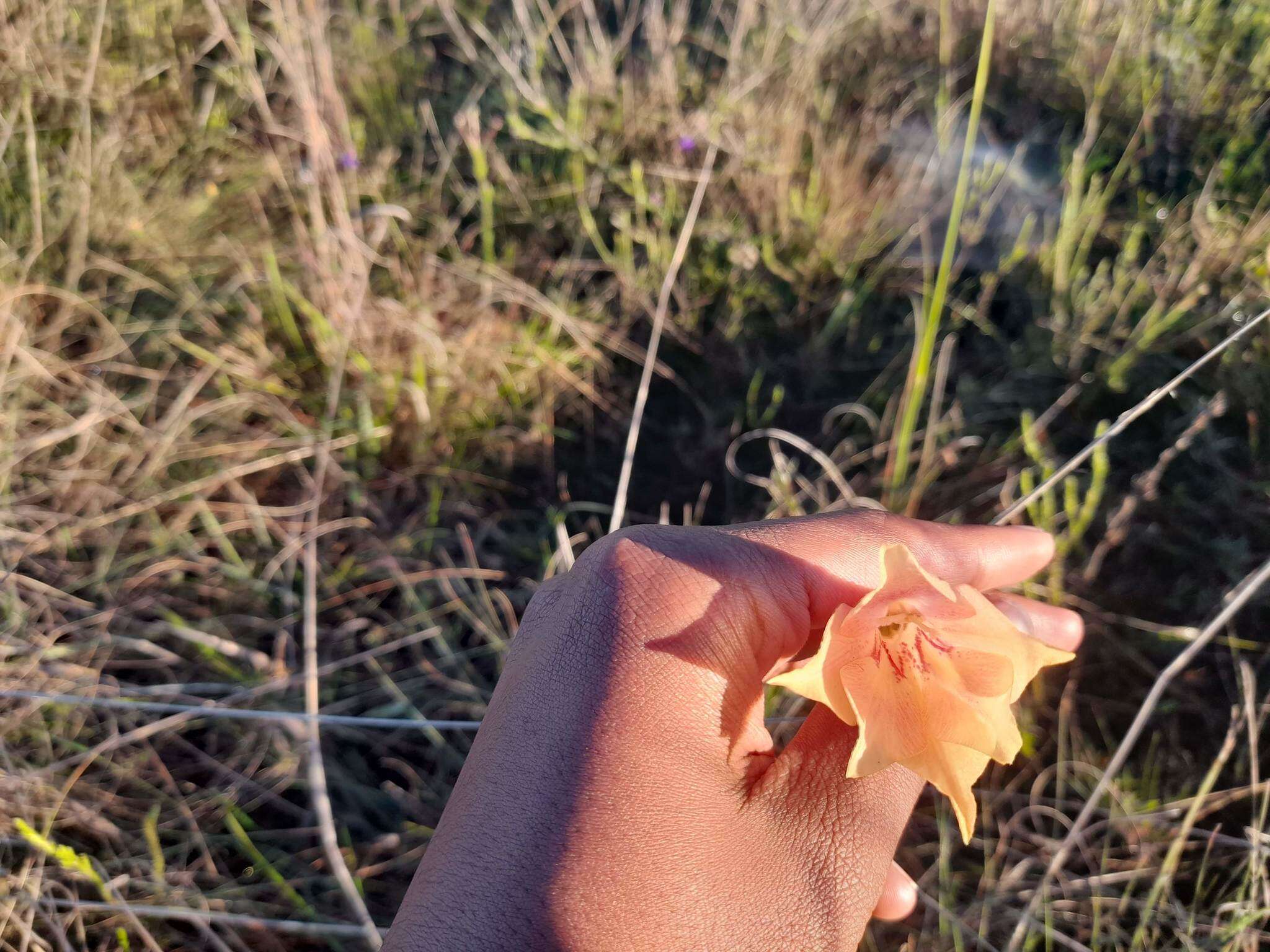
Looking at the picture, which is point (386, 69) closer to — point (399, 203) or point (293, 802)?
point (399, 203)

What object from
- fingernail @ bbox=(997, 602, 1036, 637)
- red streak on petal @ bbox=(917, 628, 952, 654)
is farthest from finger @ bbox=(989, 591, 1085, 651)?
red streak on petal @ bbox=(917, 628, 952, 654)

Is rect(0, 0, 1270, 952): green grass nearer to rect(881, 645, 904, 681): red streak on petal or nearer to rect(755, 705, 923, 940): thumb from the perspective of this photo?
rect(755, 705, 923, 940): thumb

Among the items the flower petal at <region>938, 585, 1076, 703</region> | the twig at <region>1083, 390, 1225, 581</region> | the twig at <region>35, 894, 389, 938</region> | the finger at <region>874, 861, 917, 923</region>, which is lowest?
the twig at <region>35, 894, 389, 938</region>

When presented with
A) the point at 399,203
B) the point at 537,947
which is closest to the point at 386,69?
the point at 399,203

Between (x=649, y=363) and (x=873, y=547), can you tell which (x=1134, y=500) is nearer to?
(x=873, y=547)

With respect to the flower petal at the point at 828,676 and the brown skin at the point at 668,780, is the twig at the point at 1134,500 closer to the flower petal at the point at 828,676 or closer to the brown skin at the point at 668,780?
the brown skin at the point at 668,780

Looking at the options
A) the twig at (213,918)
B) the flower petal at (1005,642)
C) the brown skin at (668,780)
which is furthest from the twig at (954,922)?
the twig at (213,918)
